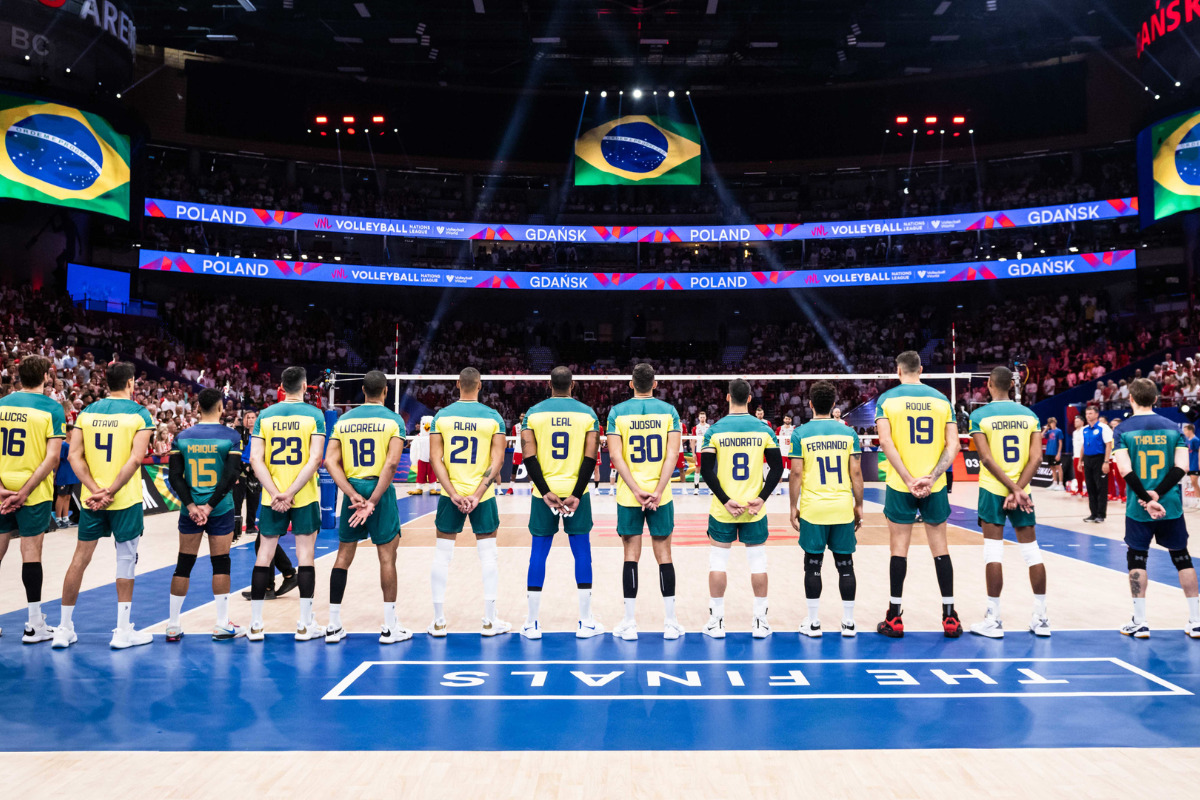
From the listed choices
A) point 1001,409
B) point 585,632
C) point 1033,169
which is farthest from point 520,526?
point 1033,169

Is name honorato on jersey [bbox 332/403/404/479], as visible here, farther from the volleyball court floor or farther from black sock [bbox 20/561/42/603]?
black sock [bbox 20/561/42/603]

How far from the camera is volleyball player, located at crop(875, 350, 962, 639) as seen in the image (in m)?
6.89

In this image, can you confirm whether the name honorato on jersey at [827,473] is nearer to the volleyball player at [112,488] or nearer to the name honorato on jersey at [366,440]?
the name honorato on jersey at [366,440]

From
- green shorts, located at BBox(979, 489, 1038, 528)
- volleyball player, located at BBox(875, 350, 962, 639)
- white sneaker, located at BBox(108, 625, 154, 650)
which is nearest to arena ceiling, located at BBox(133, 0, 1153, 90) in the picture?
volleyball player, located at BBox(875, 350, 962, 639)

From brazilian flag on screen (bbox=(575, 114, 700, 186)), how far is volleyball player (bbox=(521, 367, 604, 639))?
31401mm

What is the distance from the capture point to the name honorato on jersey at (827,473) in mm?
6898

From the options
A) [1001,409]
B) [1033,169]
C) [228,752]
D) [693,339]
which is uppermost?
[1033,169]

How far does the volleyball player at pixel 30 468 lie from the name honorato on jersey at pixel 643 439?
4266 millimetres

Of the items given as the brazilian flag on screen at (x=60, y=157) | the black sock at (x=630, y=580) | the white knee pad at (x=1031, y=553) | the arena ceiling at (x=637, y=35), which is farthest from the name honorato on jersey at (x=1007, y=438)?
the brazilian flag on screen at (x=60, y=157)

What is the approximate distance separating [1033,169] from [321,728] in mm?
41510

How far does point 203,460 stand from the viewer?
6957 mm

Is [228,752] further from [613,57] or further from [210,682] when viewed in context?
[613,57]

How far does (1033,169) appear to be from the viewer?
128 feet

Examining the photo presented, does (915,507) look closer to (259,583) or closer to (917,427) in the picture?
(917,427)
